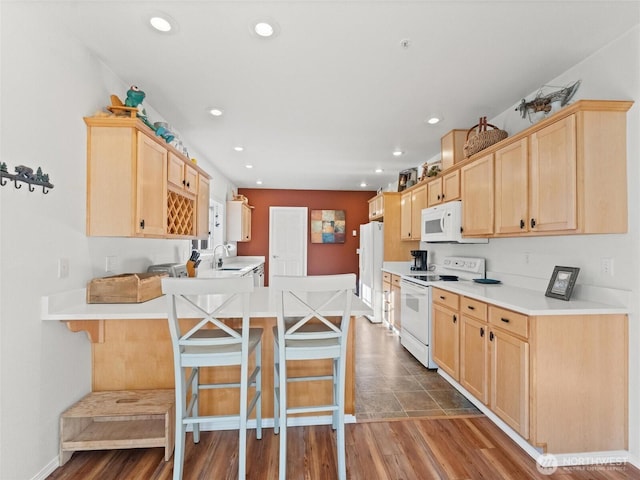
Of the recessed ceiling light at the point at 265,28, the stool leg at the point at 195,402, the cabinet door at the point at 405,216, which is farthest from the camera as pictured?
the cabinet door at the point at 405,216

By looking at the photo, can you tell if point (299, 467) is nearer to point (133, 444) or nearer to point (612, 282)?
point (133, 444)

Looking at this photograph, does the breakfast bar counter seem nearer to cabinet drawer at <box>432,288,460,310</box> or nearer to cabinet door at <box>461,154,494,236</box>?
cabinet drawer at <box>432,288,460,310</box>

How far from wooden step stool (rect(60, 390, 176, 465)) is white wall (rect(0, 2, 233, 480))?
7 cm

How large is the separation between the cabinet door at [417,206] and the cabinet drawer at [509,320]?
2.11m

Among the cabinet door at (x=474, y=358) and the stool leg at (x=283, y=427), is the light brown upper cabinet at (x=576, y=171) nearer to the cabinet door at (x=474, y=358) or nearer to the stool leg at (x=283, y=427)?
the cabinet door at (x=474, y=358)

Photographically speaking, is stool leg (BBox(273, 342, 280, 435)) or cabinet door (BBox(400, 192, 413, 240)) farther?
cabinet door (BBox(400, 192, 413, 240))

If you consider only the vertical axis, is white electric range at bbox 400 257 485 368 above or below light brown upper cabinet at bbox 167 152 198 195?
below

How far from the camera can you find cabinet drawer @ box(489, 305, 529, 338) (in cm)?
189

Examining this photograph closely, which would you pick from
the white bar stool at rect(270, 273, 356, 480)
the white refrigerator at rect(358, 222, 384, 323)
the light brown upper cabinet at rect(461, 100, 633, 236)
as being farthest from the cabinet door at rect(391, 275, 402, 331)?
the white bar stool at rect(270, 273, 356, 480)

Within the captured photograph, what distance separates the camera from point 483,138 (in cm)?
281

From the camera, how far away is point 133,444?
184 centimetres

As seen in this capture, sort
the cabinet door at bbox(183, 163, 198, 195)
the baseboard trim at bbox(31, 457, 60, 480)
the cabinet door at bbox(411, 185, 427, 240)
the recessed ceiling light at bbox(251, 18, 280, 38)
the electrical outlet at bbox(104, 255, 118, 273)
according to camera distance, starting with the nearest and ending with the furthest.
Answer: the baseboard trim at bbox(31, 457, 60, 480), the recessed ceiling light at bbox(251, 18, 280, 38), the electrical outlet at bbox(104, 255, 118, 273), the cabinet door at bbox(183, 163, 198, 195), the cabinet door at bbox(411, 185, 427, 240)

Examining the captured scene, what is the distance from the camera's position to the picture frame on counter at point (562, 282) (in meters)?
2.08

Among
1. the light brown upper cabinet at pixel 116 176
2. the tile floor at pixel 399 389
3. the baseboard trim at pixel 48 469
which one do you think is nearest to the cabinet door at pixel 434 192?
the tile floor at pixel 399 389
